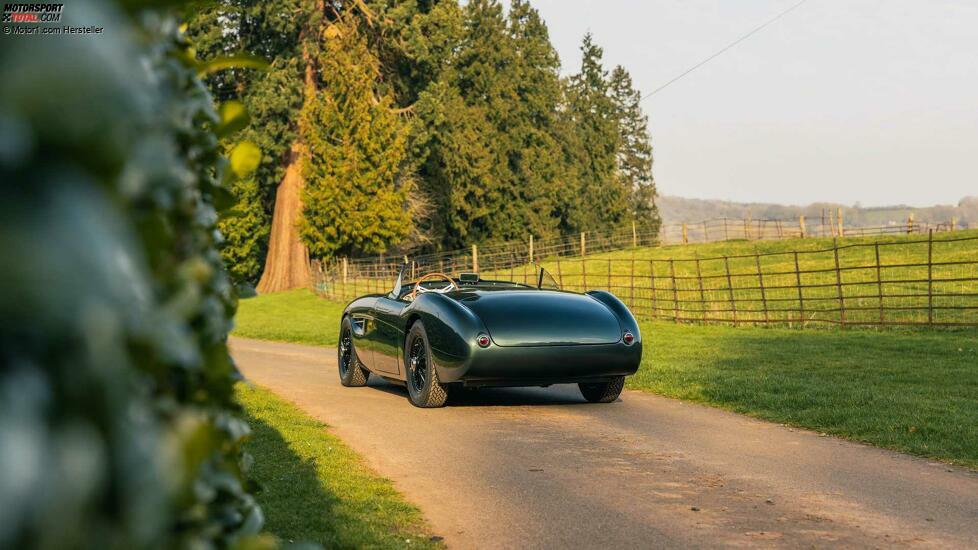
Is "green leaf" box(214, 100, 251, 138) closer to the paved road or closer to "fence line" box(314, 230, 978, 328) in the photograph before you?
the paved road

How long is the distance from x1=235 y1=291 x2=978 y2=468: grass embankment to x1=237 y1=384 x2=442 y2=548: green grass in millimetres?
4186

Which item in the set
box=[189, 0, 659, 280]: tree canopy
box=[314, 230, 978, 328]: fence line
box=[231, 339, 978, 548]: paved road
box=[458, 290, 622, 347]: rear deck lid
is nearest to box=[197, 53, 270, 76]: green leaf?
box=[231, 339, 978, 548]: paved road

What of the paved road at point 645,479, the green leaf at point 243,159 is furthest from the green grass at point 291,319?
the green leaf at point 243,159

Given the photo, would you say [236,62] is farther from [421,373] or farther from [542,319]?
[421,373]

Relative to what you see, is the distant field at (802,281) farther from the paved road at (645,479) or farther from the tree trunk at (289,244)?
the paved road at (645,479)

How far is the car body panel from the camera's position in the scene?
32.8 feet

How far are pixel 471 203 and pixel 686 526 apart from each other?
185ft

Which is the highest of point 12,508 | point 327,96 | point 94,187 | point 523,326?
point 327,96

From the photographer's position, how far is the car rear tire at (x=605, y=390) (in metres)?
11.1

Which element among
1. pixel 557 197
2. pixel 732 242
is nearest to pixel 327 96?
pixel 557 197

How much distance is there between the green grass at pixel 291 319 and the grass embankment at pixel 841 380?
204cm

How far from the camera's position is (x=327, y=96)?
48.9 meters

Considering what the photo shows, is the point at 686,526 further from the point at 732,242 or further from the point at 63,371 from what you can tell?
the point at 732,242

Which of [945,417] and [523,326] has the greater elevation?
[523,326]
